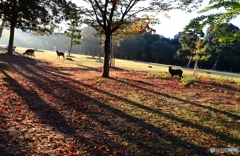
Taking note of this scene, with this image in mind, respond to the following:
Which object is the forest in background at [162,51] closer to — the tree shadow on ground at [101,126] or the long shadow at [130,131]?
the tree shadow on ground at [101,126]

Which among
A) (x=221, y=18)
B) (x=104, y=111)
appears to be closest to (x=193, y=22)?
(x=221, y=18)

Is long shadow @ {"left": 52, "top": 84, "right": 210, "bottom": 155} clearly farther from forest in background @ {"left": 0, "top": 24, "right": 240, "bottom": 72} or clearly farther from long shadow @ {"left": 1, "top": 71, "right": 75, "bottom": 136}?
forest in background @ {"left": 0, "top": 24, "right": 240, "bottom": 72}

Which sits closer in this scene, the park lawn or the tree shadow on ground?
the park lawn

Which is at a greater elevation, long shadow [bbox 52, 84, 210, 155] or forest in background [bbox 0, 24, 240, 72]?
forest in background [bbox 0, 24, 240, 72]

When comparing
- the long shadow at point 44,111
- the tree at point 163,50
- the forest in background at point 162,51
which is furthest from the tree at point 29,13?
the tree at point 163,50

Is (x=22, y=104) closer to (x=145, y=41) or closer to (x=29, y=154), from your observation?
(x=29, y=154)

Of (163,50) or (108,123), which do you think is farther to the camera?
(163,50)

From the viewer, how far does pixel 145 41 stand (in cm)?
7662

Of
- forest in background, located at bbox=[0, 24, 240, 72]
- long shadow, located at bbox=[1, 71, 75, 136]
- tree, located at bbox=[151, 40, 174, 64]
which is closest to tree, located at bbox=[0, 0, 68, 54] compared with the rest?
long shadow, located at bbox=[1, 71, 75, 136]

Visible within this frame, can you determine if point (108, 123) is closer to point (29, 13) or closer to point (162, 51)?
point (29, 13)

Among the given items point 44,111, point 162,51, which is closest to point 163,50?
point 162,51

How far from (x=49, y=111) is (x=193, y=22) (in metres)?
5.46

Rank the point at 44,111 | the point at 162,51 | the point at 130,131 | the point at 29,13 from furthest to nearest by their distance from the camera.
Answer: the point at 162,51, the point at 29,13, the point at 44,111, the point at 130,131

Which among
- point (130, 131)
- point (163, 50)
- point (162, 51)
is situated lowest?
point (130, 131)
